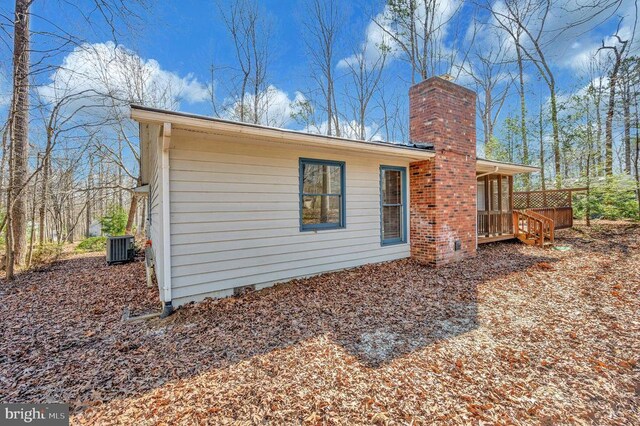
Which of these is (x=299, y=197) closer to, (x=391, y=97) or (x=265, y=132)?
(x=265, y=132)

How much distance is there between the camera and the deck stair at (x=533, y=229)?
838 cm

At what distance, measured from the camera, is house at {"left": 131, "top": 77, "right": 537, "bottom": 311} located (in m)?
3.97

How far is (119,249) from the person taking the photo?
7965 millimetres

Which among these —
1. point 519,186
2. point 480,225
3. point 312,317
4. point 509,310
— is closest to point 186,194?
point 312,317

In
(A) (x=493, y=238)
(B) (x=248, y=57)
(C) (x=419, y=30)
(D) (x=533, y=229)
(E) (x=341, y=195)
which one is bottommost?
(A) (x=493, y=238)

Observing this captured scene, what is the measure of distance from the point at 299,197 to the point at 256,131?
1527 millimetres

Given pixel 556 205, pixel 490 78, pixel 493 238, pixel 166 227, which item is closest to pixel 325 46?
pixel 490 78

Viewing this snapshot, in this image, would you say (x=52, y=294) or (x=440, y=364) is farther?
(x=52, y=294)

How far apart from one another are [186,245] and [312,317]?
6.79 ft

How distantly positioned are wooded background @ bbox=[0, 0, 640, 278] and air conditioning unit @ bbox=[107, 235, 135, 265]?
1727mm

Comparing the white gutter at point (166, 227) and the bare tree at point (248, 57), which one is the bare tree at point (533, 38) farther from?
the white gutter at point (166, 227)

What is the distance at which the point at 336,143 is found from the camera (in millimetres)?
4762

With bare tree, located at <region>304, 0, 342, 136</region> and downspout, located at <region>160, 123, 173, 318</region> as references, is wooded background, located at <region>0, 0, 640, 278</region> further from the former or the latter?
downspout, located at <region>160, 123, 173, 318</region>

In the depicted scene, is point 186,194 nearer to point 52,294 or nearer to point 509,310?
point 52,294
